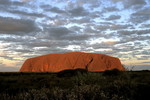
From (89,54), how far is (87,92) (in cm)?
13095

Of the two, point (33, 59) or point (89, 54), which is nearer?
point (89, 54)

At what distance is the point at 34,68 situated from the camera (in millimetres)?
147375

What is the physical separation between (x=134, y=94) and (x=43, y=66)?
139 m

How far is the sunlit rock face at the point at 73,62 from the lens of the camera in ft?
430

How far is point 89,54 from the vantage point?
138m

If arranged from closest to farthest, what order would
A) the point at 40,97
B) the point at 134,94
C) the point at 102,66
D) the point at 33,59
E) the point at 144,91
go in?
the point at 40,97 → the point at 134,94 → the point at 144,91 → the point at 102,66 → the point at 33,59

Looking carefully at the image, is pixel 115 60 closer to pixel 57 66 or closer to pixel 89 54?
pixel 89 54

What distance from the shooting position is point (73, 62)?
134 m

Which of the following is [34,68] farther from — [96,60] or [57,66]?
[96,60]

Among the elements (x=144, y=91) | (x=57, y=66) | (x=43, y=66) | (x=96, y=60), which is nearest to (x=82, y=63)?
(x=96, y=60)

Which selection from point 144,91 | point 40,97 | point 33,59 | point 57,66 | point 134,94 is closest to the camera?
point 40,97

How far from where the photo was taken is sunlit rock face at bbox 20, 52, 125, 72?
430ft

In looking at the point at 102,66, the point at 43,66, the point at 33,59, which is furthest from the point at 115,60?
the point at 33,59

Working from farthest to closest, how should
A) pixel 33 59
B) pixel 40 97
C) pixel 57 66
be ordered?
pixel 33 59, pixel 57 66, pixel 40 97
